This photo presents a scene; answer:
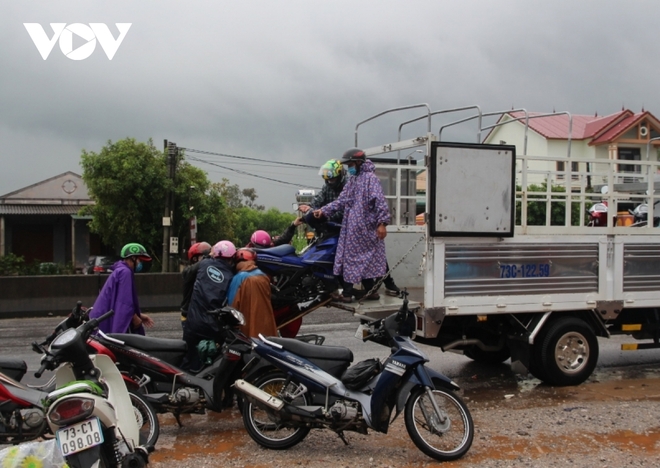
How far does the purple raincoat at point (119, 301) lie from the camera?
6.22 metres

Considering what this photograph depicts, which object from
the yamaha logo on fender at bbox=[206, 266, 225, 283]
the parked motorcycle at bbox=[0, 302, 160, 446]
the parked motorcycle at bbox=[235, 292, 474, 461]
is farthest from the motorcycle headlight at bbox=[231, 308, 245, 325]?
the parked motorcycle at bbox=[0, 302, 160, 446]

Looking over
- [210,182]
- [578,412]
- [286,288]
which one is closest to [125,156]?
[210,182]

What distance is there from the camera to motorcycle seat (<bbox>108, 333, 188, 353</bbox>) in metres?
5.61

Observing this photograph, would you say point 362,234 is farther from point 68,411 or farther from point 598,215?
point 68,411

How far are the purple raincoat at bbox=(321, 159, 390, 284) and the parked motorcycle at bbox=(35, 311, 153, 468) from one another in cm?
321

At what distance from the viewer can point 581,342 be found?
23.6 ft

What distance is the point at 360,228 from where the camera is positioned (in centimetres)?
670

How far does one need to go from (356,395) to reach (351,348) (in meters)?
4.69

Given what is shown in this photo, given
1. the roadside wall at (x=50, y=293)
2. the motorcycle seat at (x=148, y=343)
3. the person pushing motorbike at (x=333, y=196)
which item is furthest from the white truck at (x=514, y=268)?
the roadside wall at (x=50, y=293)

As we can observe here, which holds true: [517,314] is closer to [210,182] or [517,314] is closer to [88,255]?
[210,182]

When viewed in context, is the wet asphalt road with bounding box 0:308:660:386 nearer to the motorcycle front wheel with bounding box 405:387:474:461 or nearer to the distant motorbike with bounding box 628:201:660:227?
the distant motorbike with bounding box 628:201:660:227

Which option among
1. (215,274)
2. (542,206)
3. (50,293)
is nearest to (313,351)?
(215,274)

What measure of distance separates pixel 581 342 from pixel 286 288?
329 cm

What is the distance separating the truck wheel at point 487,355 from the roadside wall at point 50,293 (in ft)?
29.9
